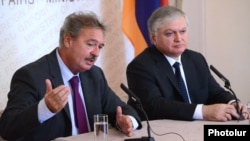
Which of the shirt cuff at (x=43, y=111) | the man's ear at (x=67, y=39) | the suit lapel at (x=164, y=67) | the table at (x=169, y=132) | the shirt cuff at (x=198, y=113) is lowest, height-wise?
the table at (x=169, y=132)

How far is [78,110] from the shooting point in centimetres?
262

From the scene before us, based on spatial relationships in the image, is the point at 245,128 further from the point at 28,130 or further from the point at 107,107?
the point at 107,107

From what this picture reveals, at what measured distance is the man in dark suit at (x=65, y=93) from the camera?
89.7 inches

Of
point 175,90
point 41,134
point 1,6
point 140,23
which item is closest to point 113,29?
point 140,23

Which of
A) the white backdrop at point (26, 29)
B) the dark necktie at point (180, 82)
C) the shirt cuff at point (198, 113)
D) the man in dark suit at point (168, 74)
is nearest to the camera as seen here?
the shirt cuff at point (198, 113)

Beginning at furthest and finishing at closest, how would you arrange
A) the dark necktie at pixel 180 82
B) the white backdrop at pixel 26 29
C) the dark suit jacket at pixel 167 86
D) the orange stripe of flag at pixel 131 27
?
1. the orange stripe of flag at pixel 131 27
2. the white backdrop at pixel 26 29
3. the dark necktie at pixel 180 82
4. the dark suit jacket at pixel 167 86

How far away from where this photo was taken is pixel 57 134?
251 cm

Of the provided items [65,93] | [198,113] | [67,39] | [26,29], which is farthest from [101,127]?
[26,29]

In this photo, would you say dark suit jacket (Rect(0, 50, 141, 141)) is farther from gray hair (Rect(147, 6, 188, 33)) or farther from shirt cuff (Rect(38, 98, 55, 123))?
gray hair (Rect(147, 6, 188, 33))

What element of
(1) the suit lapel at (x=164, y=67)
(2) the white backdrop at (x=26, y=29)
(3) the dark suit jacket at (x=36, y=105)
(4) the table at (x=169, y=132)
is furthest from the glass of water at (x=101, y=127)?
(2) the white backdrop at (x=26, y=29)

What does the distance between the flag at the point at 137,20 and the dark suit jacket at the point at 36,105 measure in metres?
1.58

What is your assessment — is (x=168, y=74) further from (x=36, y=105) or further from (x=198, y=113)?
(x=36, y=105)

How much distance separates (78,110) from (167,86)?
27.5 inches

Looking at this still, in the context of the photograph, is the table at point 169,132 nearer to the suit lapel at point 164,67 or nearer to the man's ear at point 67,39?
the suit lapel at point 164,67
